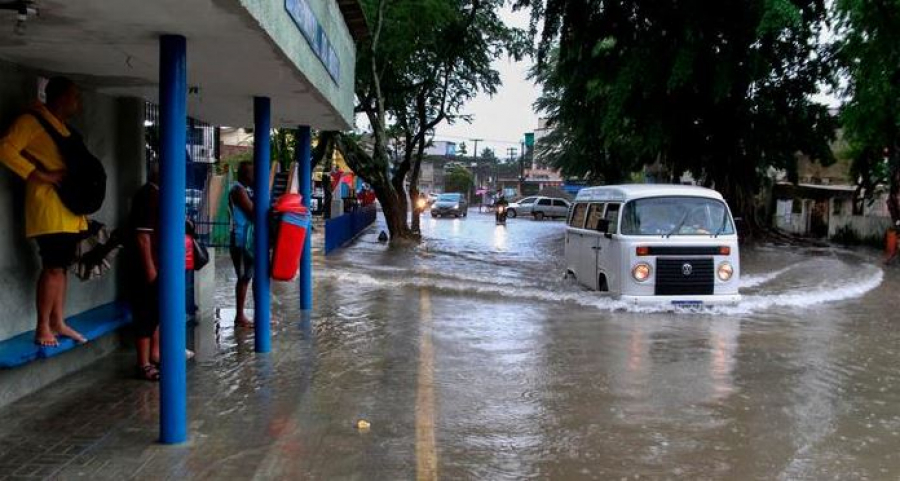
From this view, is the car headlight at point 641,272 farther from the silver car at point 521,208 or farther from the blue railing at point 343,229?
the silver car at point 521,208

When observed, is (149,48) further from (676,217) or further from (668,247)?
(676,217)

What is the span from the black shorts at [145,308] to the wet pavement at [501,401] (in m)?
0.48

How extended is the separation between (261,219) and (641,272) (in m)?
5.68

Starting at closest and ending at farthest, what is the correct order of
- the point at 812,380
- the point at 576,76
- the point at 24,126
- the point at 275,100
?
the point at 24,126 < the point at 812,380 < the point at 275,100 < the point at 576,76

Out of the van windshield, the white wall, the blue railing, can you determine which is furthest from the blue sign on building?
the blue railing

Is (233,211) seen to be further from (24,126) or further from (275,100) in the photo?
(24,126)

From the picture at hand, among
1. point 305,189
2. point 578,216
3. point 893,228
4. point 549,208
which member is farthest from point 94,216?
point 549,208

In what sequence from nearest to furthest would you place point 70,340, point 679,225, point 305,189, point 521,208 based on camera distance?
1. point 70,340
2. point 305,189
3. point 679,225
4. point 521,208

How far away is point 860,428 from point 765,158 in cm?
2300

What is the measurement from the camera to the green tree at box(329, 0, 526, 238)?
75.8ft

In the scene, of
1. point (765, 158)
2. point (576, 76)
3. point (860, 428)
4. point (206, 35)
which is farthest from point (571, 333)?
point (765, 158)

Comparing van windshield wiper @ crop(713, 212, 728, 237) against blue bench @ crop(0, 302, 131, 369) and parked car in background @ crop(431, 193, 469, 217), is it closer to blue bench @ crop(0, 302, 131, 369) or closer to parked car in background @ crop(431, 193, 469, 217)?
blue bench @ crop(0, 302, 131, 369)

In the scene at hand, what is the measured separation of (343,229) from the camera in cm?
2400

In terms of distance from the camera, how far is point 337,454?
495 centimetres
